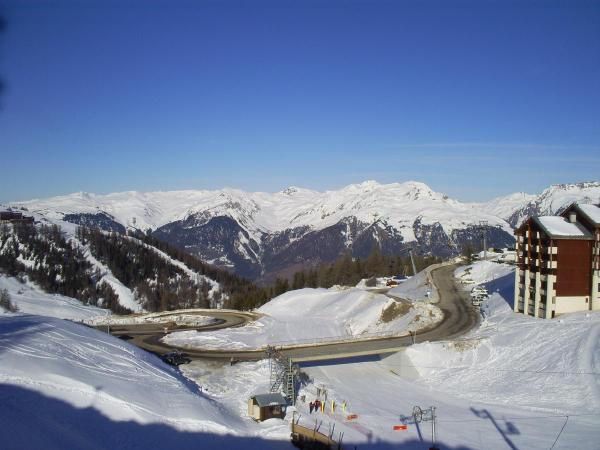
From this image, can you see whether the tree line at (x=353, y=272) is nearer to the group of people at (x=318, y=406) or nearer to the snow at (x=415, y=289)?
the snow at (x=415, y=289)

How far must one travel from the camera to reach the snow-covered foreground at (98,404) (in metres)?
23.9

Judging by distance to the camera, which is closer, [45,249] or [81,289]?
[81,289]

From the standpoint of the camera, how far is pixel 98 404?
1062 inches

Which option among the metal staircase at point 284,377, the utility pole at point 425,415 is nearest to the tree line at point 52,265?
the metal staircase at point 284,377

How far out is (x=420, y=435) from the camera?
30.5 meters

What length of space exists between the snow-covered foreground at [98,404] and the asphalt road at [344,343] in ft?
32.6

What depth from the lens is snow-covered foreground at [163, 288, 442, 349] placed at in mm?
52469

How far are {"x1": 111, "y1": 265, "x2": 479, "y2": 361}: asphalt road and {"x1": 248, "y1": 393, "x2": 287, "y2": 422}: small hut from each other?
A: 8.21 m

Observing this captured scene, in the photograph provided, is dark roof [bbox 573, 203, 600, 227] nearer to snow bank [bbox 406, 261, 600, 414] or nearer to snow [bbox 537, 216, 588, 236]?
snow [bbox 537, 216, 588, 236]

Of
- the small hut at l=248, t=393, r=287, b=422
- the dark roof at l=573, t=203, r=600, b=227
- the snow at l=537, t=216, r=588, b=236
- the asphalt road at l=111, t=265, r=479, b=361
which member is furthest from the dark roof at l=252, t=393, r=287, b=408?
the dark roof at l=573, t=203, r=600, b=227

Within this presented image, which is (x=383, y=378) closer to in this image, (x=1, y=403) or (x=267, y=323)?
(x=267, y=323)

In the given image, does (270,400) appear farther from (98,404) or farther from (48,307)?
(48,307)

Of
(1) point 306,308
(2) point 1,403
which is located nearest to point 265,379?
(2) point 1,403

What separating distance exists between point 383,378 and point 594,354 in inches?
607
